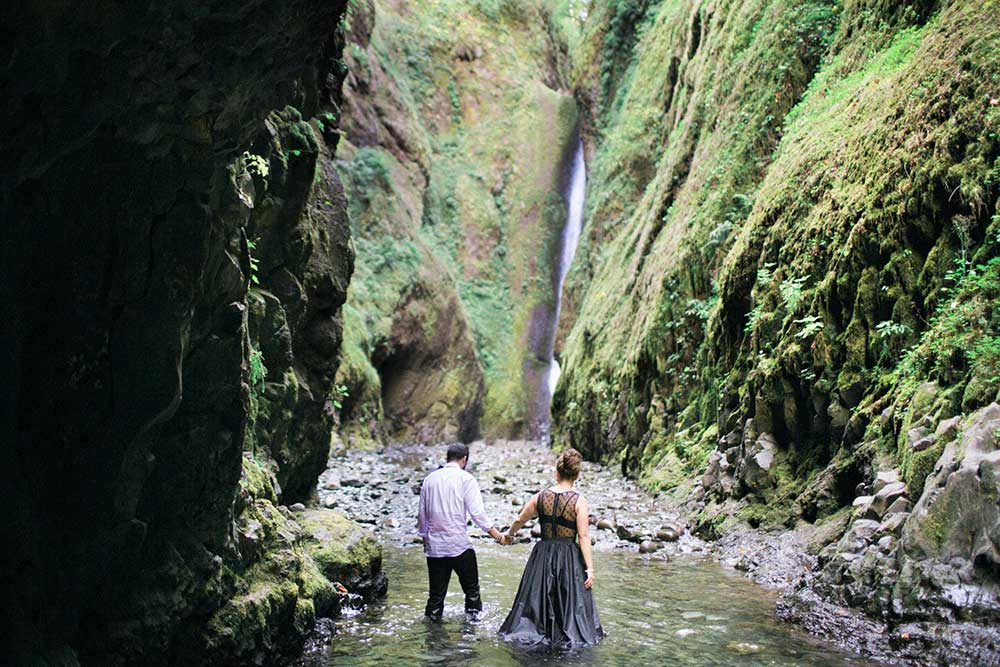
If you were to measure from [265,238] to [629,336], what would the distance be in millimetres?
11784

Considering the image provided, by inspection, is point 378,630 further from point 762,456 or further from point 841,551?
point 762,456

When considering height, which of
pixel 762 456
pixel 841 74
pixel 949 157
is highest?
pixel 841 74

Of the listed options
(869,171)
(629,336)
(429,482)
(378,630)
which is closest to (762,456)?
(869,171)

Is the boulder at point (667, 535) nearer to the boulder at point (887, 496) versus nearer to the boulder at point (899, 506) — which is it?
the boulder at point (887, 496)

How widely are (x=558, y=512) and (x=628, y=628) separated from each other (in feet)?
4.19

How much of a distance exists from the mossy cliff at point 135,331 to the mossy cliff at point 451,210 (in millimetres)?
18943

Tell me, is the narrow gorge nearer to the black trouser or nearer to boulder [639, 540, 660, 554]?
boulder [639, 540, 660, 554]

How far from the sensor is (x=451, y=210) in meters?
44.4

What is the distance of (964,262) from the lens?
7.21 metres

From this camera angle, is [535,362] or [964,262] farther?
[535,362]

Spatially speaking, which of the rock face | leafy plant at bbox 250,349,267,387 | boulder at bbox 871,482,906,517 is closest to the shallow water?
the rock face

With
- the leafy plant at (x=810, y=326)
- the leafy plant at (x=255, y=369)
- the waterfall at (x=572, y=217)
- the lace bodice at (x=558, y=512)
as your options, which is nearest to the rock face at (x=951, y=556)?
the lace bodice at (x=558, y=512)

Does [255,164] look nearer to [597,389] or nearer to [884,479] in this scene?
[884,479]

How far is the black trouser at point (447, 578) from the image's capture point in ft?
23.2
